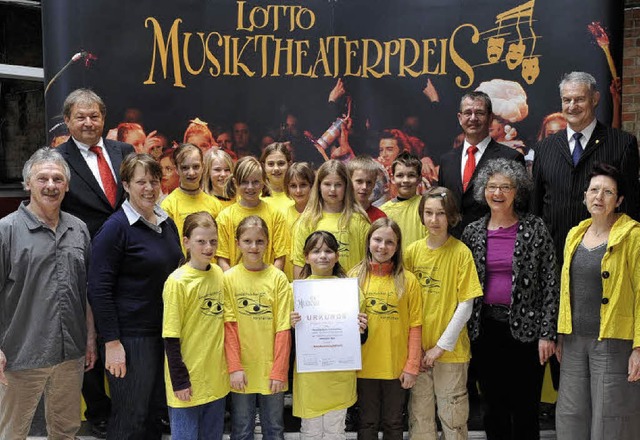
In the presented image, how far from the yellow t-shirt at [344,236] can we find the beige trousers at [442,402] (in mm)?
787

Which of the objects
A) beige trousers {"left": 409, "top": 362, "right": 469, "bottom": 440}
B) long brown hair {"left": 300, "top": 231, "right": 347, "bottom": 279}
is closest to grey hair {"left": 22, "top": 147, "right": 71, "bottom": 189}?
long brown hair {"left": 300, "top": 231, "right": 347, "bottom": 279}

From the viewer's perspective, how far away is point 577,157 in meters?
3.95

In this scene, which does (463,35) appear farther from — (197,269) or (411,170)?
(197,269)

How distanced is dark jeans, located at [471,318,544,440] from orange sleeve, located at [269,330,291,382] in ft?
3.69

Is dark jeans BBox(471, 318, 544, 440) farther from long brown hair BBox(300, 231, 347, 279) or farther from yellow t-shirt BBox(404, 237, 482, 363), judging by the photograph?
long brown hair BBox(300, 231, 347, 279)

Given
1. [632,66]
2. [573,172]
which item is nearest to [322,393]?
[573,172]

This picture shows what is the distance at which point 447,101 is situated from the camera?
4859 millimetres

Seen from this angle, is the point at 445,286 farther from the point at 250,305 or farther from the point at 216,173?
the point at 216,173

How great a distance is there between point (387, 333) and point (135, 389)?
1383 millimetres

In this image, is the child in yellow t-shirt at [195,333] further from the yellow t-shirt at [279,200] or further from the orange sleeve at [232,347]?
the yellow t-shirt at [279,200]

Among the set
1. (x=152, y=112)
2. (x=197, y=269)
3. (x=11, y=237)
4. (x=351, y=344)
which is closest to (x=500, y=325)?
(x=351, y=344)

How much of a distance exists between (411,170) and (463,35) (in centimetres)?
137

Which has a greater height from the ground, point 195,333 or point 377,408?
point 195,333

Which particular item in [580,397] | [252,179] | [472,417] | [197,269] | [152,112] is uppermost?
[152,112]
